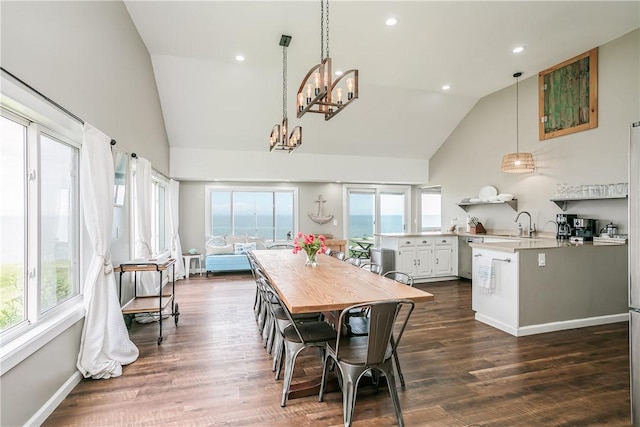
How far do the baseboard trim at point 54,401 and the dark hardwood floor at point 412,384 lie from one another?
0.13 ft

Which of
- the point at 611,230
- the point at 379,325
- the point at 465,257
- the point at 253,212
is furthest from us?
the point at 253,212

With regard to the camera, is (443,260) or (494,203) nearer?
(494,203)

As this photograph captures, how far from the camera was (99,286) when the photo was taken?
274cm

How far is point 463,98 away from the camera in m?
6.27

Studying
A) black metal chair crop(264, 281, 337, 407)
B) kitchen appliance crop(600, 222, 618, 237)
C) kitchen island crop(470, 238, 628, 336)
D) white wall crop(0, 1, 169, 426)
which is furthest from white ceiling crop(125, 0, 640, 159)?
black metal chair crop(264, 281, 337, 407)

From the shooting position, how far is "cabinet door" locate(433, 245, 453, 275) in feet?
20.5

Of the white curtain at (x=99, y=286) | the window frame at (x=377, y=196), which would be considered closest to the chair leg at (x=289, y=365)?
the white curtain at (x=99, y=286)

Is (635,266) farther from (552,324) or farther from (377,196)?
(377,196)

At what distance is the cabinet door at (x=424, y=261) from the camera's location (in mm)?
6099

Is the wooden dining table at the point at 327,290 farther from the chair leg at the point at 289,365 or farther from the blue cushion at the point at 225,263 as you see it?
the blue cushion at the point at 225,263

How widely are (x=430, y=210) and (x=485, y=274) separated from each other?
5.12m

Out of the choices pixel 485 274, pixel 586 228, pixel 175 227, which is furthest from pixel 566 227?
pixel 175 227

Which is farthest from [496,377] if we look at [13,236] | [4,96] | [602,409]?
[4,96]

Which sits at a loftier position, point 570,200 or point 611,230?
point 570,200
